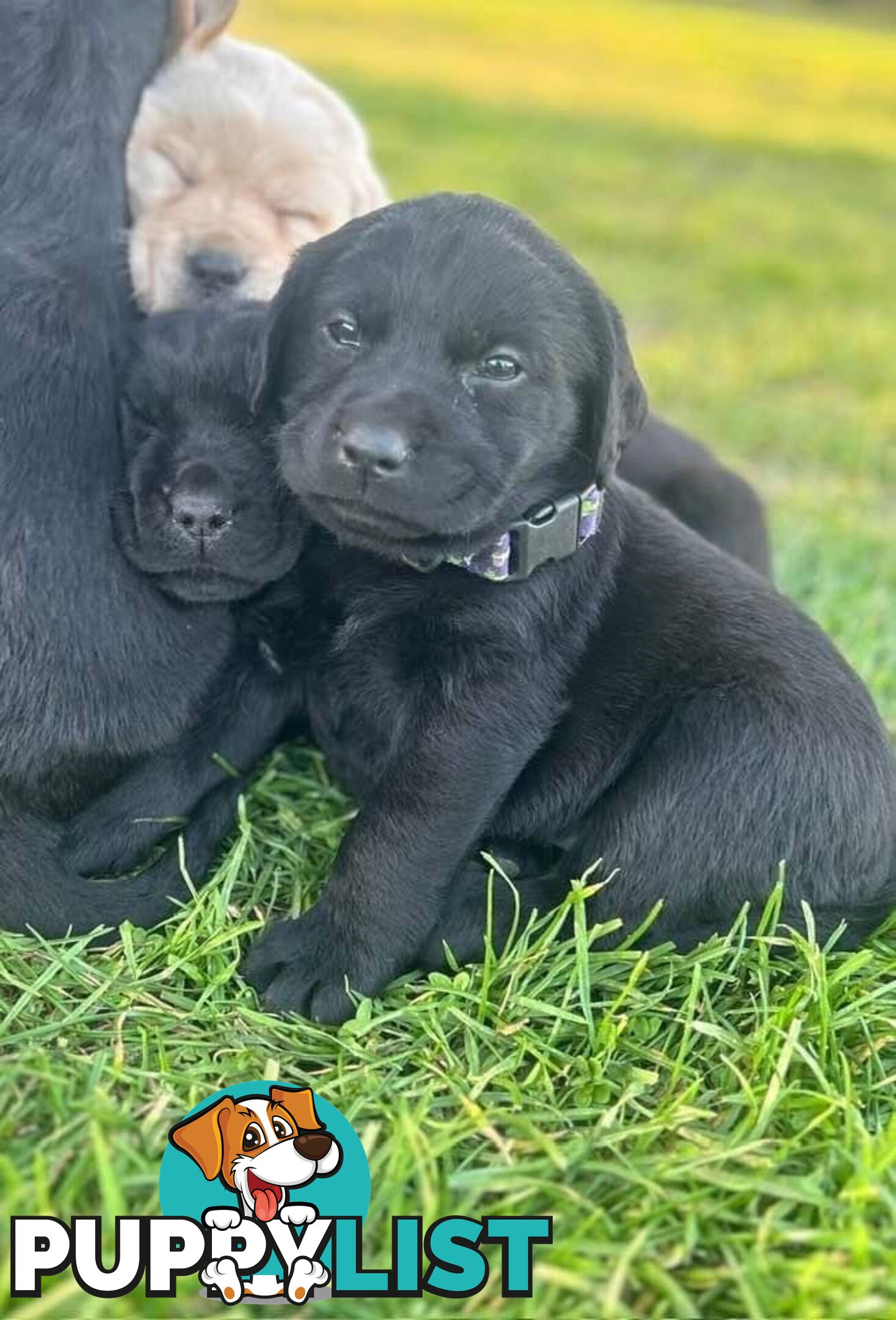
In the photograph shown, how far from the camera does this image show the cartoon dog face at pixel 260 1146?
203 cm

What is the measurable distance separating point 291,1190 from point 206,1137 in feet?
0.52

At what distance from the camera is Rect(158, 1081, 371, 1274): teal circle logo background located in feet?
6.39

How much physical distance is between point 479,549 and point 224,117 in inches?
66.3

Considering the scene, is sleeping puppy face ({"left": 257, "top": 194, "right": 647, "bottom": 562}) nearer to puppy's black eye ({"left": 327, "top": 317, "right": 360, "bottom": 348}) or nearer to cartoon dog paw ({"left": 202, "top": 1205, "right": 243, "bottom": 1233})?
puppy's black eye ({"left": 327, "top": 317, "right": 360, "bottom": 348})

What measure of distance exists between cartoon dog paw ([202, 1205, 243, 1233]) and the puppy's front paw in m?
0.49

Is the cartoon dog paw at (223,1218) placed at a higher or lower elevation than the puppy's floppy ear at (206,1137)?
lower

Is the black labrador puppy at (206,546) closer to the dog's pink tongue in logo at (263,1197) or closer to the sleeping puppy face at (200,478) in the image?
the sleeping puppy face at (200,478)

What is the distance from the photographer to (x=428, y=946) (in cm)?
262

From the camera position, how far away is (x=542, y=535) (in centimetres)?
269

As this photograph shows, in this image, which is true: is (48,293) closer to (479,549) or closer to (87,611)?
(87,611)

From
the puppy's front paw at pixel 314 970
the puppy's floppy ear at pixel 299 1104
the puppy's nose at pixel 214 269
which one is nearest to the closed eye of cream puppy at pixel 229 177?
the puppy's nose at pixel 214 269

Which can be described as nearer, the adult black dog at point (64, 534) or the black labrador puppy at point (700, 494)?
the adult black dog at point (64, 534)

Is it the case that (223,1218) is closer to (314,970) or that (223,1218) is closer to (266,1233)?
(266,1233)

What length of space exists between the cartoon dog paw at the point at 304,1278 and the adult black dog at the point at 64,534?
0.89 meters
